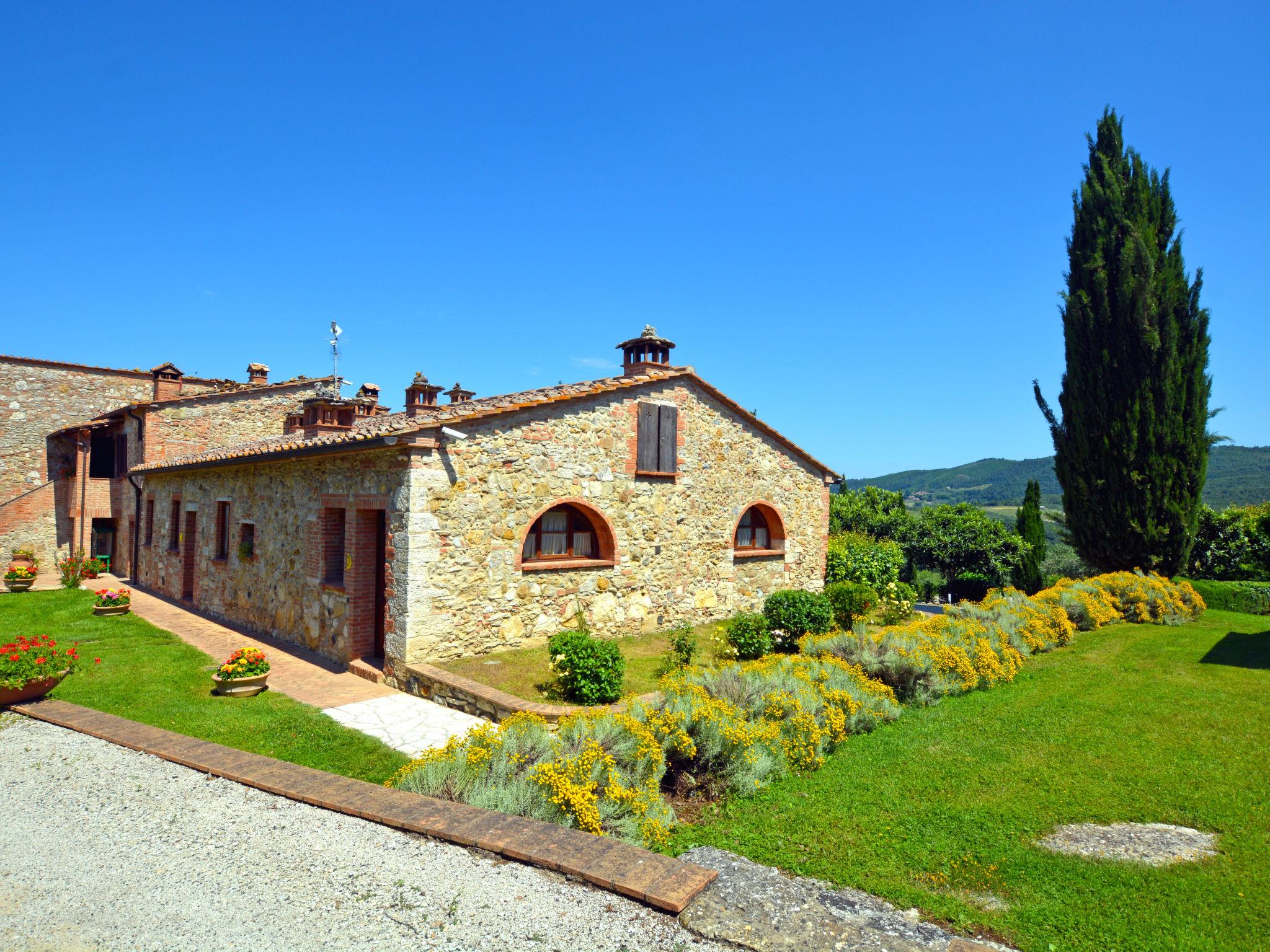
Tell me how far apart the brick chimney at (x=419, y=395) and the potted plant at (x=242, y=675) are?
5.46m

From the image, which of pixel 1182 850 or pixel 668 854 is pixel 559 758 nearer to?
pixel 668 854

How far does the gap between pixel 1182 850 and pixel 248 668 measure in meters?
9.88

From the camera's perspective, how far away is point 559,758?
5.18 meters

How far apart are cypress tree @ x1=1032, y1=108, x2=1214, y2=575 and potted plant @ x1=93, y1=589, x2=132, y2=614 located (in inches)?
965

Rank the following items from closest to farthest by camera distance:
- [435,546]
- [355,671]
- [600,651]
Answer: [600,651]
[435,546]
[355,671]

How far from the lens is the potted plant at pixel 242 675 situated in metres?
8.61

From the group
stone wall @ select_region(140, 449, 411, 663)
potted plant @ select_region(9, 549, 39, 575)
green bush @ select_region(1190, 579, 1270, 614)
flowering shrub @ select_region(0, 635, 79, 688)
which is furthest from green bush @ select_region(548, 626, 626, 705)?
potted plant @ select_region(9, 549, 39, 575)

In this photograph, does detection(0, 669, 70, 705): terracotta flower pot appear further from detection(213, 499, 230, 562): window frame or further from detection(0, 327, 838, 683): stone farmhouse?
detection(213, 499, 230, 562): window frame

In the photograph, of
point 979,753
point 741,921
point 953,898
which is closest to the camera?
point 741,921

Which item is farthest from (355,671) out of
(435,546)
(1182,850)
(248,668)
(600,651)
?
(1182,850)

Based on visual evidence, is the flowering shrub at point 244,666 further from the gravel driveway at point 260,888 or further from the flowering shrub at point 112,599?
the flowering shrub at point 112,599

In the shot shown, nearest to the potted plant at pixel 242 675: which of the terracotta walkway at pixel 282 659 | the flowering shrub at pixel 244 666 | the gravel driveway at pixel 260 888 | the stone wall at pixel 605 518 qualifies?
the flowering shrub at pixel 244 666

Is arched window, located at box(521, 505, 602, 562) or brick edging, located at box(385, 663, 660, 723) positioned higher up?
arched window, located at box(521, 505, 602, 562)

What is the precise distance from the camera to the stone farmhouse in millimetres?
9508
